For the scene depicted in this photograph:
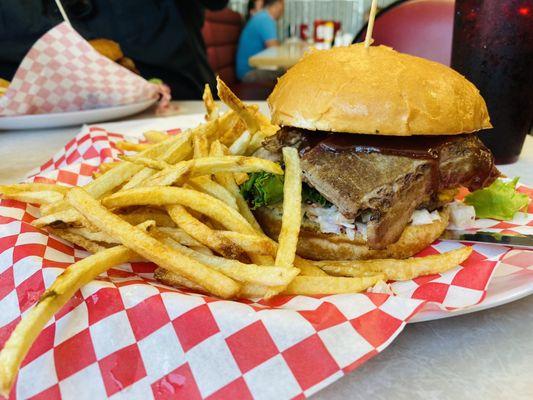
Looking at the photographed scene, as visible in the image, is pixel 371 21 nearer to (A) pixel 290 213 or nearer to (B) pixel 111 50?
(A) pixel 290 213

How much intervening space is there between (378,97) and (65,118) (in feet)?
7.80

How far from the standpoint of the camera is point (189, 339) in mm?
943

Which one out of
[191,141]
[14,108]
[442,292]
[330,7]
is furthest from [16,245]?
[330,7]

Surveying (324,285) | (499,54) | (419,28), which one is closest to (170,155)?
(324,285)

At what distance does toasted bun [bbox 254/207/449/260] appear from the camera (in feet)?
4.75

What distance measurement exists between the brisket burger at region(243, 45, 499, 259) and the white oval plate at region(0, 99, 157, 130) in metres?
1.88

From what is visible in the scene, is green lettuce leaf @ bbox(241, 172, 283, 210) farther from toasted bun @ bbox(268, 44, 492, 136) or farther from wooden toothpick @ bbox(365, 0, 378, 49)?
wooden toothpick @ bbox(365, 0, 378, 49)

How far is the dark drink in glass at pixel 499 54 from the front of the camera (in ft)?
6.92

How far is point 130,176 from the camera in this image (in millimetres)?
1493

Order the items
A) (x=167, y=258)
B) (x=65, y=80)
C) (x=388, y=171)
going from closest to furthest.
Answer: (x=167, y=258), (x=388, y=171), (x=65, y=80)

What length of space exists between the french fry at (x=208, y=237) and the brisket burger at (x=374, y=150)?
1.14 feet

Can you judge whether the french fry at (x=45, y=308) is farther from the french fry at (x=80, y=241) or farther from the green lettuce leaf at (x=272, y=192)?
the green lettuce leaf at (x=272, y=192)

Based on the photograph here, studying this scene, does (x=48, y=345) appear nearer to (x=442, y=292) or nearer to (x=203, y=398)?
(x=203, y=398)

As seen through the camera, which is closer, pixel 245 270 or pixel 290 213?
pixel 245 270
